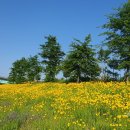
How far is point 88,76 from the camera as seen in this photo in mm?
33969

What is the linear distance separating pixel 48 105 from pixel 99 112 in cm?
377

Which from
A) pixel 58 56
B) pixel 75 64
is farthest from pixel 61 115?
pixel 58 56

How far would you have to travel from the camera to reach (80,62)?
104 feet

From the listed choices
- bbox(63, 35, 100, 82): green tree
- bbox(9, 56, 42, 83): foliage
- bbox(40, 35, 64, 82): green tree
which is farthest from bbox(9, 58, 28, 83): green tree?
bbox(63, 35, 100, 82): green tree

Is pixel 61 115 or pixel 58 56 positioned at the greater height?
pixel 58 56

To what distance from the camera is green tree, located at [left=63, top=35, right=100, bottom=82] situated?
3192 centimetres

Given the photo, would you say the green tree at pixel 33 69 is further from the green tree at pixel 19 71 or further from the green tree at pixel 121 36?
the green tree at pixel 121 36

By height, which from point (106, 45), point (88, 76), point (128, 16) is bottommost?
point (88, 76)

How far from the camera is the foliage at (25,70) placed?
50438mm

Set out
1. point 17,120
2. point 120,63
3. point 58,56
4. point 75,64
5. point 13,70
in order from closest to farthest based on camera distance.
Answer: point 17,120, point 120,63, point 75,64, point 58,56, point 13,70

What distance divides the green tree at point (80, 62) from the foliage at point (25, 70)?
15092 mm

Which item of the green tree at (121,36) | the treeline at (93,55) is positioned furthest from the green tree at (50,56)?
the green tree at (121,36)

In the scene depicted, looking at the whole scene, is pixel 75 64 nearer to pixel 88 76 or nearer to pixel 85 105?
pixel 88 76

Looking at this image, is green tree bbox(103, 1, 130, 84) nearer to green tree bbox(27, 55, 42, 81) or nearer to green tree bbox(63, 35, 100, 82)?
green tree bbox(63, 35, 100, 82)
